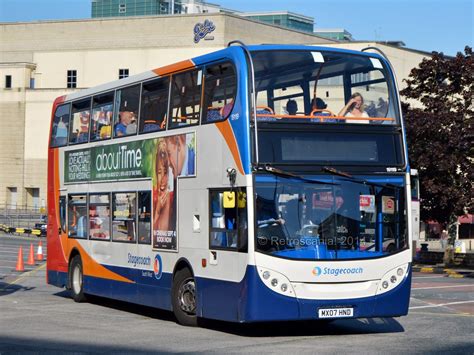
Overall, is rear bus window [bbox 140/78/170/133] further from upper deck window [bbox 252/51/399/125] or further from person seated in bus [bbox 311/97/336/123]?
person seated in bus [bbox 311/97/336/123]

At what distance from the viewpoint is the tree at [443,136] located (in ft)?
125

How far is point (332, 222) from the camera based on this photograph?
14.3 meters

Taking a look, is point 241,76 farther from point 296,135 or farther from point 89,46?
point 89,46

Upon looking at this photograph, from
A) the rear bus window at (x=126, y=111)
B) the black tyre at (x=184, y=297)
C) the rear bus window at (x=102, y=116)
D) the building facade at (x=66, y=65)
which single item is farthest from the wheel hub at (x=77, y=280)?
the building facade at (x=66, y=65)

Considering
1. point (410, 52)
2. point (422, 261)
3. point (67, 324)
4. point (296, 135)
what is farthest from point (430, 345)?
point (410, 52)

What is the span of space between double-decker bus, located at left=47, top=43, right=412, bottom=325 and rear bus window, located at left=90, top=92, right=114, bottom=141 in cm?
205

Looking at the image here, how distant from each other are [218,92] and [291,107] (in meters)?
1.18

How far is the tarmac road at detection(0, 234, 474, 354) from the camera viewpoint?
13094 millimetres

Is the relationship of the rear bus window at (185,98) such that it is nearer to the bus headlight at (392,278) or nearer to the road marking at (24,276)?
the bus headlight at (392,278)

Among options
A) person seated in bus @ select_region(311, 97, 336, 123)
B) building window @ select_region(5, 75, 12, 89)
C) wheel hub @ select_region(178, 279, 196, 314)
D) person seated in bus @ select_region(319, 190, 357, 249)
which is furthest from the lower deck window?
building window @ select_region(5, 75, 12, 89)

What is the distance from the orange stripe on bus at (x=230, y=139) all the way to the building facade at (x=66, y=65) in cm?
7101

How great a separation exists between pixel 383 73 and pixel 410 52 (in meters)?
71.8

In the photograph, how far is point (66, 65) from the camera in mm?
89500

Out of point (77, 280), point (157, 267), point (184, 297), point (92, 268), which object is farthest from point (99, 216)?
point (184, 297)
